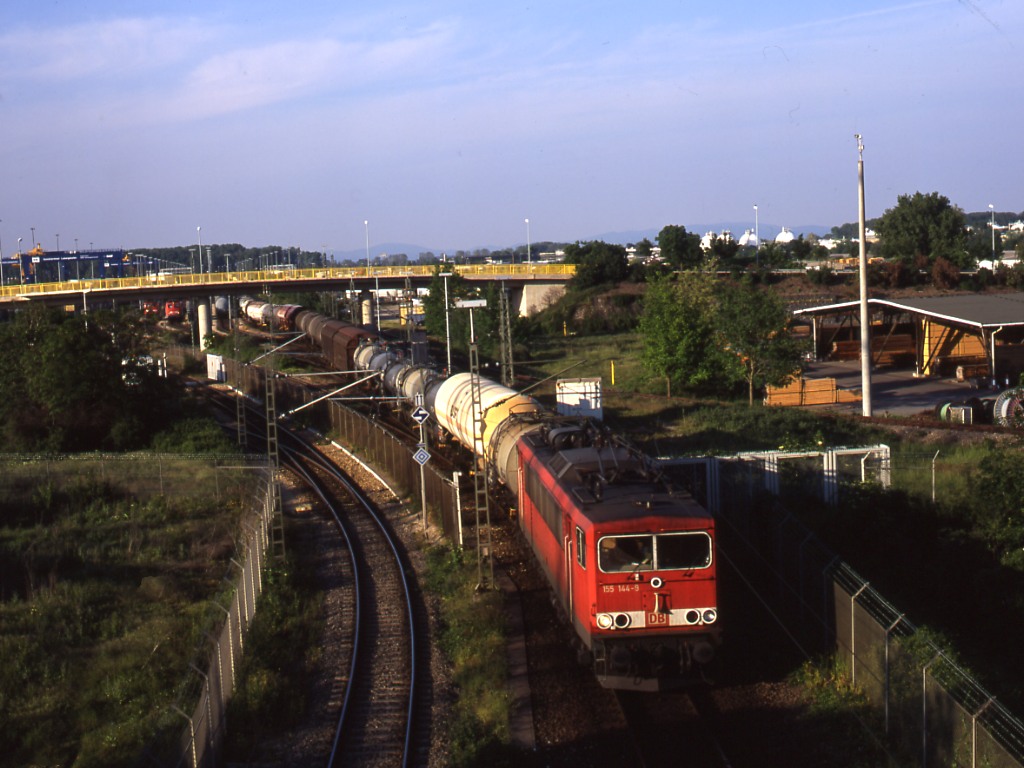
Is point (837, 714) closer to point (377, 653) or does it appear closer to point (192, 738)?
point (377, 653)

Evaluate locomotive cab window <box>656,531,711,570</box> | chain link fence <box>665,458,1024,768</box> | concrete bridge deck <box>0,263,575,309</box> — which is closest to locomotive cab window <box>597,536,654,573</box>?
locomotive cab window <box>656,531,711,570</box>

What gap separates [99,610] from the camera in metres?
20.2

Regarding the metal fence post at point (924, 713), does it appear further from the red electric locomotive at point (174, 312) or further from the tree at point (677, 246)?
the red electric locomotive at point (174, 312)

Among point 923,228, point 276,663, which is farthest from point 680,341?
point 923,228

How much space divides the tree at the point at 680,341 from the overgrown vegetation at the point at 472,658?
20.0 m

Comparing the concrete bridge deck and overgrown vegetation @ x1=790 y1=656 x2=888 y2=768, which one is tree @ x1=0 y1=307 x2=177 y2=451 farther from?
the concrete bridge deck

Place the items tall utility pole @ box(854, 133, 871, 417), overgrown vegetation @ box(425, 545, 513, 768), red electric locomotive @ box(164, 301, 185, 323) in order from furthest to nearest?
red electric locomotive @ box(164, 301, 185, 323) < tall utility pole @ box(854, 133, 871, 417) < overgrown vegetation @ box(425, 545, 513, 768)

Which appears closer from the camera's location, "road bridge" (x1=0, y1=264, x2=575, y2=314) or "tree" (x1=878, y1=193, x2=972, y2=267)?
"road bridge" (x1=0, y1=264, x2=575, y2=314)

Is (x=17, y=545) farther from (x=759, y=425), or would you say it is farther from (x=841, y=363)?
(x=841, y=363)

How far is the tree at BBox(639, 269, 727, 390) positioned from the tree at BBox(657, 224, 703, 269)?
186 ft

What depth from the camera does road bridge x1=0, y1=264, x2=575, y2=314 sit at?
7444cm

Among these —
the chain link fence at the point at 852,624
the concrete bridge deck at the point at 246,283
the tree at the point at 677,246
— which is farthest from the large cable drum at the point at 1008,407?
the tree at the point at 677,246

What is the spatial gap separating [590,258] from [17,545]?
6819 cm

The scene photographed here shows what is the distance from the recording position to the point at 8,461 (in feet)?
107
